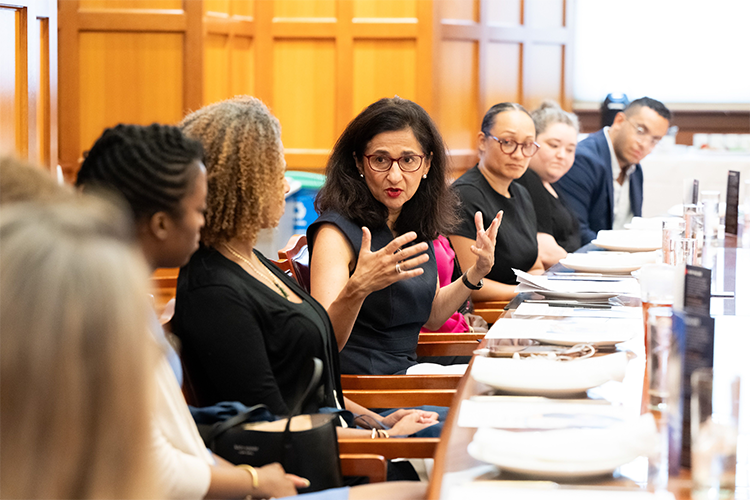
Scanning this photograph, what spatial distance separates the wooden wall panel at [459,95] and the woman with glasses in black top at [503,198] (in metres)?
2.45

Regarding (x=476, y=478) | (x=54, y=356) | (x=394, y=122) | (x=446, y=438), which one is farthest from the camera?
(x=394, y=122)

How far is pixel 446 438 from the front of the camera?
4.09 ft

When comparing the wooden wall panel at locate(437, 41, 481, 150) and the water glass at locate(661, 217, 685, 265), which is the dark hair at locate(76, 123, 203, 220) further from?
the wooden wall panel at locate(437, 41, 481, 150)

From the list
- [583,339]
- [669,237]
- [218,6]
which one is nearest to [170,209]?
[583,339]

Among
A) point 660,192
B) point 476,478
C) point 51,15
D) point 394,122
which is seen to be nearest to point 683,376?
point 476,478

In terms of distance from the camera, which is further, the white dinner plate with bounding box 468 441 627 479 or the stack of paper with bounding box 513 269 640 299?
the stack of paper with bounding box 513 269 640 299

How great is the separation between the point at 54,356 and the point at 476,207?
2.80 meters

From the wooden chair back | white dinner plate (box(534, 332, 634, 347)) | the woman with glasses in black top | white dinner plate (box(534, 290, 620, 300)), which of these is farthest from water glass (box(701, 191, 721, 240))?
white dinner plate (box(534, 332, 634, 347))

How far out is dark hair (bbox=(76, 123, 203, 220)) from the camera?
128cm

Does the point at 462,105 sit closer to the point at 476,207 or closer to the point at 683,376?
the point at 476,207

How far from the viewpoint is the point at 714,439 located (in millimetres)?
1067

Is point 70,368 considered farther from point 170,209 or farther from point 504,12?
point 504,12

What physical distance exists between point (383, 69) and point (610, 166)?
1.78 metres

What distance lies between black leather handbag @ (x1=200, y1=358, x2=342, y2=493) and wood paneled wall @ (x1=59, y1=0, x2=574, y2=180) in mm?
4382
